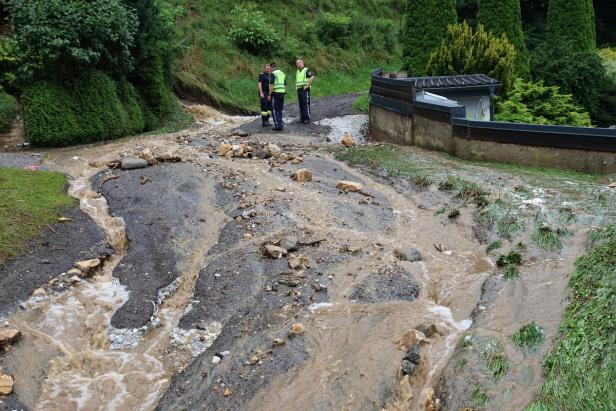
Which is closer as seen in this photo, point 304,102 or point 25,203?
point 25,203

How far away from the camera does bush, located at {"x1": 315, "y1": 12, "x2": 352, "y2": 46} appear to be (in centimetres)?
3139

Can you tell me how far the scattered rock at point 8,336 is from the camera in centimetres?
684

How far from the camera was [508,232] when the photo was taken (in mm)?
9633

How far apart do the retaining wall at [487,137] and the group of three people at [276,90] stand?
2.32 m

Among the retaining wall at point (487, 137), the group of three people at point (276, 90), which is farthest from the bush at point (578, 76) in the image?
the group of three people at point (276, 90)

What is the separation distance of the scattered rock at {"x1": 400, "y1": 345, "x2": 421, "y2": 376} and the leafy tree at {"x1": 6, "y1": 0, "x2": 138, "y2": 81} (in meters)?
11.7

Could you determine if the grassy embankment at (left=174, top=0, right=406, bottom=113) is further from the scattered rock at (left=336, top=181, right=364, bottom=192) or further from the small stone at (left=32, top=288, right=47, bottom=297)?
the small stone at (left=32, top=288, right=47, bottom=297)

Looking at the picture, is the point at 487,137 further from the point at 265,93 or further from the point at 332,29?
the point at 332,29

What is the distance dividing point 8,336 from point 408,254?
532 centimetres

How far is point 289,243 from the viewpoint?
9.08 m

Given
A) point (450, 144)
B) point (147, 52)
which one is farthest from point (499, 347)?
point (147, 52)

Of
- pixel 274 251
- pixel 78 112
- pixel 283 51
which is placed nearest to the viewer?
pixel 274 251

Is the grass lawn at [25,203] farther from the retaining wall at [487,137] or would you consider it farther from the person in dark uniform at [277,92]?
the retaining wall at [487,137]

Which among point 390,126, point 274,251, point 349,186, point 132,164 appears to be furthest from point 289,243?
point 390,126
